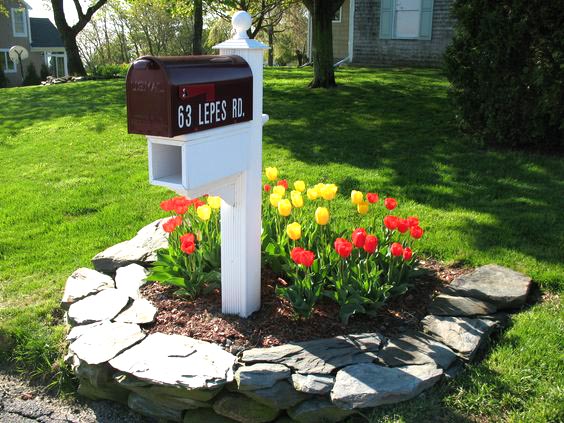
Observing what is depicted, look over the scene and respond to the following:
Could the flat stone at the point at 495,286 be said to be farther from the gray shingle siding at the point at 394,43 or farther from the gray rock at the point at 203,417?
the gray shingle siding at the point at 394,43

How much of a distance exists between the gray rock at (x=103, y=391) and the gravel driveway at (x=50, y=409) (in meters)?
0.05

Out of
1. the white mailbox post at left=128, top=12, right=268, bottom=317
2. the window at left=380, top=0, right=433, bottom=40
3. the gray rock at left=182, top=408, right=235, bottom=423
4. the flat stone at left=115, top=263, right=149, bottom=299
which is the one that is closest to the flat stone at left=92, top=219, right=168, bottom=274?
the flat stone at left=115, top=263, right=149, bottom=299

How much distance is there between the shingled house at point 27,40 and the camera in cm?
3338

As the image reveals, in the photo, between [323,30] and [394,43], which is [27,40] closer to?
[394,43]

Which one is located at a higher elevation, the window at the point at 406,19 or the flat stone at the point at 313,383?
the window at the point at 406,19

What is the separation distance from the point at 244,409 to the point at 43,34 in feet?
131

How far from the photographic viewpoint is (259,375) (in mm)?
2973

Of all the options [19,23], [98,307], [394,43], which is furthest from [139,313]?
[19,23]

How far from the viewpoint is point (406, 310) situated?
3762 mm

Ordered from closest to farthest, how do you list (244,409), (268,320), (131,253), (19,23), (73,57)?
(244,409), (268,320), (131,253), (73,57), (19,23)

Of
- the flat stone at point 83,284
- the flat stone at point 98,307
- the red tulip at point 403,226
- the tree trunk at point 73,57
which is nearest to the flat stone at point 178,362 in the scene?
the flat stone at point 98,307

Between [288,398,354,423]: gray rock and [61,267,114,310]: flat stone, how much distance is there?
182cm

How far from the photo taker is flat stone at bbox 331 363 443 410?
286cm

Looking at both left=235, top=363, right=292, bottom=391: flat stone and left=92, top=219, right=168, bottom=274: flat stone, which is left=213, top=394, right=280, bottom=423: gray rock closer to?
left=235, top=363, right=292, bottom=391: flat stone
